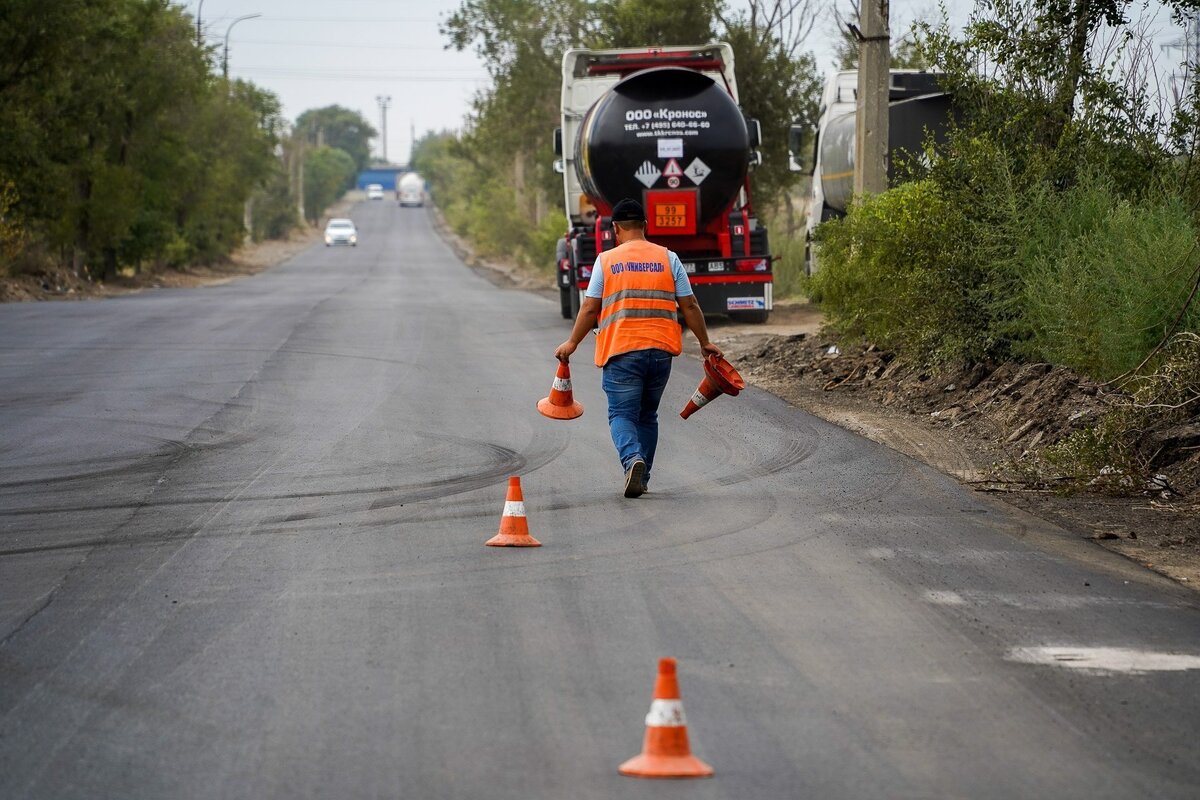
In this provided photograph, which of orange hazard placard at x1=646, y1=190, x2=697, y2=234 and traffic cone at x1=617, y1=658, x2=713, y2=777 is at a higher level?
orange hazard placard at x1=646, y1=190, x2=697, y2=234

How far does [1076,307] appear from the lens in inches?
445

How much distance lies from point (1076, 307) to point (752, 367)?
6229 millimetres

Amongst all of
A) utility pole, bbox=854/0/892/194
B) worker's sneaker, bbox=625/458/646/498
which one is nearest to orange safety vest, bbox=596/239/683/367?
worker's sneaker, bbox=625/458/646/498

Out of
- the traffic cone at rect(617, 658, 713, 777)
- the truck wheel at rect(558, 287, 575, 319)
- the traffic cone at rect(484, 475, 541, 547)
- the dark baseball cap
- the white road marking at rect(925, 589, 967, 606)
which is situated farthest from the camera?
the truck wheel at rect(558, 287, 575, 319)

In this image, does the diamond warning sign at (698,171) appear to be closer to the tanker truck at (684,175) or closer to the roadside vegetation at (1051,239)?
the tanker truck at (684,175)

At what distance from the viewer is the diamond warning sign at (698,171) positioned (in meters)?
20.3

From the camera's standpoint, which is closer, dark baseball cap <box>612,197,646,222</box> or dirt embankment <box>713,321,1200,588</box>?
dirt embankment <box>713,321,1200,588</box>

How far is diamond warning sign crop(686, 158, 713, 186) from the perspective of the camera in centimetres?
2031

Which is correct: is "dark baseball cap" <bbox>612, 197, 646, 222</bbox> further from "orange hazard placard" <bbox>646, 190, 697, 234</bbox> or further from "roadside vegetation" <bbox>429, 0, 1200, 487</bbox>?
"orange hazard placard" <bbox>646, 190, 697, 234</bbox>

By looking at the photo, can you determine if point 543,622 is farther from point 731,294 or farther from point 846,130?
point 846,130

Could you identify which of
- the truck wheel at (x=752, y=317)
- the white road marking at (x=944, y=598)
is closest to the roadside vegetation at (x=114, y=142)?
the truck wheel at (x=752, y=317)

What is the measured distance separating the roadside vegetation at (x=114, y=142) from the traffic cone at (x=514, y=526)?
28034mm

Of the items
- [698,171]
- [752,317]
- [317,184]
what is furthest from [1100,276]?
[317,184]

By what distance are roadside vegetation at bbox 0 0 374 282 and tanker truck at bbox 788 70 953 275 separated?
55.1 ft
